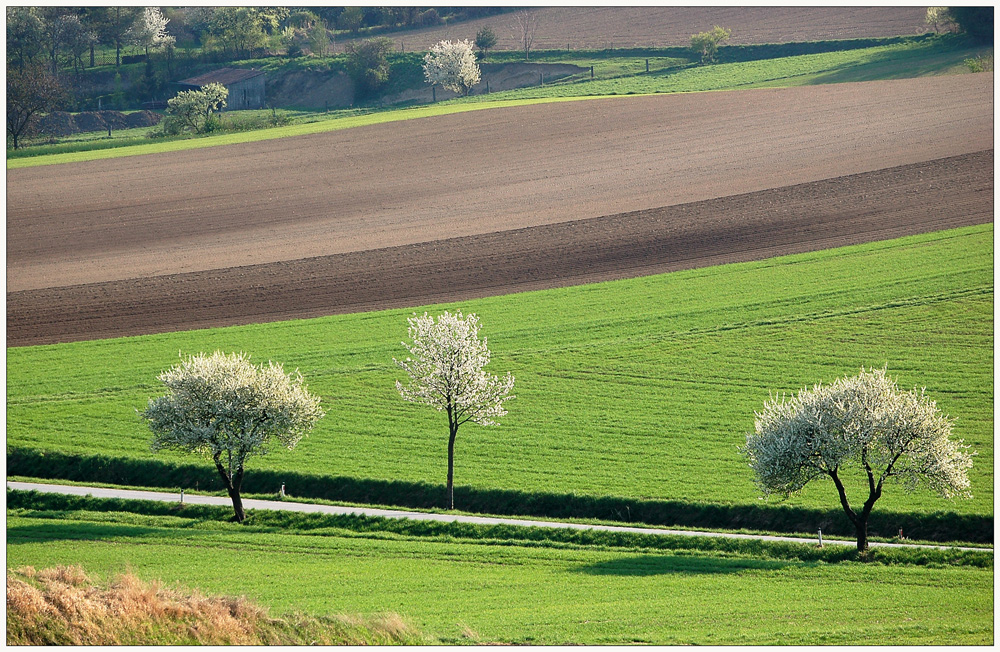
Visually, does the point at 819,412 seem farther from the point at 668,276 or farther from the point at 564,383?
the point at 668,276

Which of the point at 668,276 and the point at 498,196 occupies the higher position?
the point at 498,196

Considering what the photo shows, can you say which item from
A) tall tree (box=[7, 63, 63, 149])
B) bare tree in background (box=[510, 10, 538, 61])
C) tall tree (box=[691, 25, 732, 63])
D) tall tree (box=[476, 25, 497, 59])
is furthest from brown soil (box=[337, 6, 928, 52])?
tall tree (box=[7, 63, 63, 149])

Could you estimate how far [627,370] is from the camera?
165 ft

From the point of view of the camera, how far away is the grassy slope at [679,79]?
92375mm

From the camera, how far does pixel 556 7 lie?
385 feet

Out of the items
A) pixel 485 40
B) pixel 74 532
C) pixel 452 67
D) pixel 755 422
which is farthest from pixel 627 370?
pixel 485 40

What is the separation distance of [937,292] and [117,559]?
46057mm

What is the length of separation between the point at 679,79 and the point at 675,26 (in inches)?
525

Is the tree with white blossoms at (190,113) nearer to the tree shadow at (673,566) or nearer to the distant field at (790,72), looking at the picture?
the distant field at (790,72)

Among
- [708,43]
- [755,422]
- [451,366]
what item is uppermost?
[708,43]

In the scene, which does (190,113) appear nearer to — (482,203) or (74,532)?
(482,203)

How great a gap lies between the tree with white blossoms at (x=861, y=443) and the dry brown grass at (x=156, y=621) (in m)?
15.4

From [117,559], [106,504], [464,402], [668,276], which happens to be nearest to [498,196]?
[668,276]

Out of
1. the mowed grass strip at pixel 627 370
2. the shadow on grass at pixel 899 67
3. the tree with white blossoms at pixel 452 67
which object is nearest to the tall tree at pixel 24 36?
the tree with white blossoms at pixel 452 67
